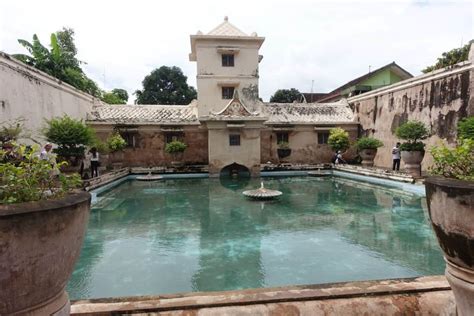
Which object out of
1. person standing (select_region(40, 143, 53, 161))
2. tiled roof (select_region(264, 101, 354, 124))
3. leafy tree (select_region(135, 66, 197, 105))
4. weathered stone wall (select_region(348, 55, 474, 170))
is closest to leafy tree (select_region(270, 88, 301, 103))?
Answer: leafy tree (select_region(135, 66, 197, 105))

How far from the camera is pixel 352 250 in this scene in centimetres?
523

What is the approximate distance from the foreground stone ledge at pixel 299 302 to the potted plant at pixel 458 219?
0.52m

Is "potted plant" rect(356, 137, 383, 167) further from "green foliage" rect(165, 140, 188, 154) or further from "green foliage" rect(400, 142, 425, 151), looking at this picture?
"green foliage" rect(165, 140, 188, 154)

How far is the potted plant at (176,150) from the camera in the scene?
1591 centimetres

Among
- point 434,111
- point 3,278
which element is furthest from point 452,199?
point 434,111

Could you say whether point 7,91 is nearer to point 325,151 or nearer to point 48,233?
point 48,233

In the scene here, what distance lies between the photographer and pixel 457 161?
207 cm

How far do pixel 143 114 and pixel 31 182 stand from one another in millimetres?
17113

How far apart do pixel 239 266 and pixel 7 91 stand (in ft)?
30.9

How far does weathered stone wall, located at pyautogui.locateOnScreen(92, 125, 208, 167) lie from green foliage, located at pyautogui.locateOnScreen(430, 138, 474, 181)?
1608cm

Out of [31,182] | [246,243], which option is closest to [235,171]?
[246,243]

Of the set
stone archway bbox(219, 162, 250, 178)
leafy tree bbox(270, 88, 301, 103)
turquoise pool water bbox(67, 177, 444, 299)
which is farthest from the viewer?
leafy tree bbox(270, 88, 301, 103)

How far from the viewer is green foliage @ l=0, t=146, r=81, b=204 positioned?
160 centimetres

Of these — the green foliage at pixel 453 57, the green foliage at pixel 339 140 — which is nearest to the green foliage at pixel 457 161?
the green foliage at pixel 339 140
